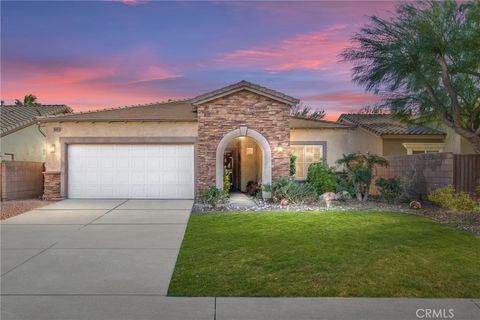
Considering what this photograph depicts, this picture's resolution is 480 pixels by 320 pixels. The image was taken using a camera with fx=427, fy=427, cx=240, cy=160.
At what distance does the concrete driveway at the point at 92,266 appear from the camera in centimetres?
490

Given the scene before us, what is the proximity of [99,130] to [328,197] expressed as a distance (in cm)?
911

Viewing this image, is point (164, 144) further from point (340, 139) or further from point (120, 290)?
point (120, 290)

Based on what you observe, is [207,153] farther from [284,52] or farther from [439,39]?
[439,39]

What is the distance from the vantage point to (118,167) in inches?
655

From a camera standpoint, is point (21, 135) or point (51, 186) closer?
point (51, 186)

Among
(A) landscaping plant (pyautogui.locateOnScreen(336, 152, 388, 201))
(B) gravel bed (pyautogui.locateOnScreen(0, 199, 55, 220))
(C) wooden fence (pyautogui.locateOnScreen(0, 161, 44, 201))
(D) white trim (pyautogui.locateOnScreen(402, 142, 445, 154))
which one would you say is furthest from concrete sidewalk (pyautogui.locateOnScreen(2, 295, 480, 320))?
(D) white trim (pyautogui.locateOnScreen(402, 142, 445, 154))

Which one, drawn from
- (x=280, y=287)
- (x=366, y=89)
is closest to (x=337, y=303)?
(x=280, y=287)

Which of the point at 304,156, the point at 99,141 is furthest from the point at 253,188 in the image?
the point at 99,141

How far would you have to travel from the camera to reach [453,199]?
40.5 feet

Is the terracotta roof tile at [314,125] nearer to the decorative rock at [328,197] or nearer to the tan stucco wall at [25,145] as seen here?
the decorative rock at [328,197]

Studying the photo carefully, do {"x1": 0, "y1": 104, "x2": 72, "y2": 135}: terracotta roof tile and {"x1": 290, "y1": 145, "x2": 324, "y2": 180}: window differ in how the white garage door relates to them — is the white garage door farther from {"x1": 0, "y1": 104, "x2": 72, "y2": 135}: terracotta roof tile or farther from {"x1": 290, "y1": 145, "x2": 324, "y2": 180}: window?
{"x1": 290, "y1": 145, "x2": 324, "y2": 180}: window

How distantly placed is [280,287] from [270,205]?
A: 9.11 m

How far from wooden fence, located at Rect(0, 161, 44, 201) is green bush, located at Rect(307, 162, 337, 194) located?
1168cm

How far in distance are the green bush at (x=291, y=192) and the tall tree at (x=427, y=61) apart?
4.04 metres
